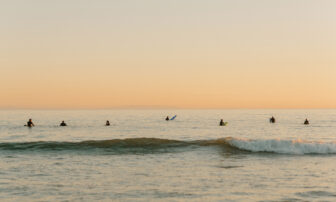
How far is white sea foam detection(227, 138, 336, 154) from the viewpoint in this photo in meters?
30.2

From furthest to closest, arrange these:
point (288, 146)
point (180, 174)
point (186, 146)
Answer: point (186, 146) → point (288, 146) → point (180, 174)

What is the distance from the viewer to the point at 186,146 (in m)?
34.6

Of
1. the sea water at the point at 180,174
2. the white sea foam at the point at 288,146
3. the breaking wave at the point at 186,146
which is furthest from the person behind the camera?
the breaking wave at the point at 186,146

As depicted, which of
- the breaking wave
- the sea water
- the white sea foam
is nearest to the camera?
the sea water

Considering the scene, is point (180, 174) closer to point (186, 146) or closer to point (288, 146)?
point (288, 146)

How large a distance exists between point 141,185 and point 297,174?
809cm

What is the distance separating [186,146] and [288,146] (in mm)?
8755

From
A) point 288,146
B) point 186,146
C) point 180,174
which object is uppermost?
point 288,146

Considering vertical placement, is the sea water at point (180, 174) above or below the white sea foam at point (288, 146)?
below

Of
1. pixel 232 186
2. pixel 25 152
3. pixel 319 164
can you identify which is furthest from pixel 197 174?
pixel 25 152

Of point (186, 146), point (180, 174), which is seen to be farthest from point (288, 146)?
point (180, 174)

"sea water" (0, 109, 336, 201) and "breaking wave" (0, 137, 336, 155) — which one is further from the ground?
"breaking wave" (0, 137, 336, 155)

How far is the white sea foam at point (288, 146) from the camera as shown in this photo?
3023 cm

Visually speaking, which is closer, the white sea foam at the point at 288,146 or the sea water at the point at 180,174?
the sea water at the point at 180,174
